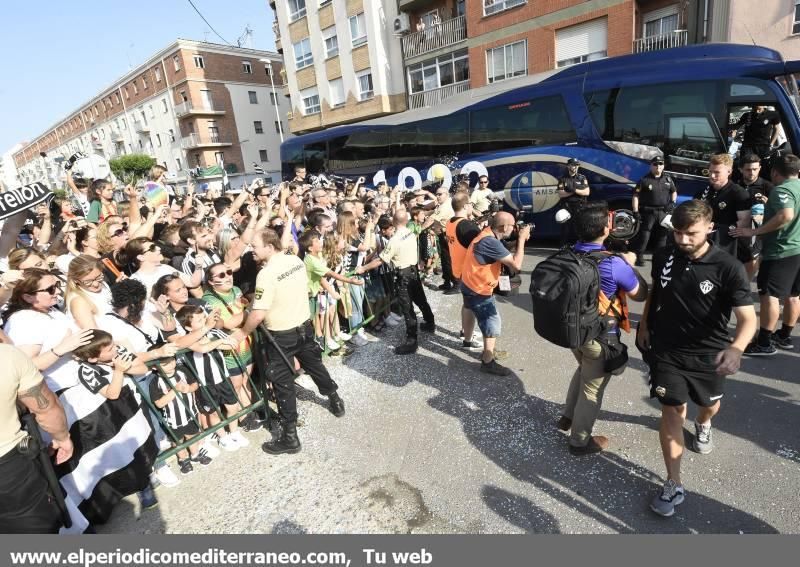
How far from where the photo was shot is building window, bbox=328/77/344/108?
25.9 metres

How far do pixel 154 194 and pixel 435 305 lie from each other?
4660 mm

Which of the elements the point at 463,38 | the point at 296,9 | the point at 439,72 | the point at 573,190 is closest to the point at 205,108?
the point at 296,9

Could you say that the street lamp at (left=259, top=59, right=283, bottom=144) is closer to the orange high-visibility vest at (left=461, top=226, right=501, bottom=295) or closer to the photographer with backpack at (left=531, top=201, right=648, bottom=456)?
the orange high-visibility vest at (left=461, top=226, right=501, bottom=295)

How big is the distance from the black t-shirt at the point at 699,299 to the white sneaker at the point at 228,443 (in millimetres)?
3248

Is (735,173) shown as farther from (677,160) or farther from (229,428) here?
(229,428)

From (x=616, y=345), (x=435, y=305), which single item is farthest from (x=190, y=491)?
(x=435, y=305)

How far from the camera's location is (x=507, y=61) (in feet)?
60.5

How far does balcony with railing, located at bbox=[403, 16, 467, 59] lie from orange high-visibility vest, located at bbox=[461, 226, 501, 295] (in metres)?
19.8

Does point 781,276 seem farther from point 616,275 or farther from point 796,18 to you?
point 796,18

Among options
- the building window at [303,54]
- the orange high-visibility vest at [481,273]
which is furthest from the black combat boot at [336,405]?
the building window at [303,54]

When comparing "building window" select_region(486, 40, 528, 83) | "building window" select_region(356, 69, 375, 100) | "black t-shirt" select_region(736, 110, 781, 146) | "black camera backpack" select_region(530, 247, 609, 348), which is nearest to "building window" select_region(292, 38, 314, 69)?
"building window" select_region(356, 69, 375, 100)

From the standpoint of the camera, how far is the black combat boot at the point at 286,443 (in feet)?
11.2

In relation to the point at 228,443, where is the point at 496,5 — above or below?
above

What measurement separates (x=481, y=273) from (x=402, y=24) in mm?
22667
